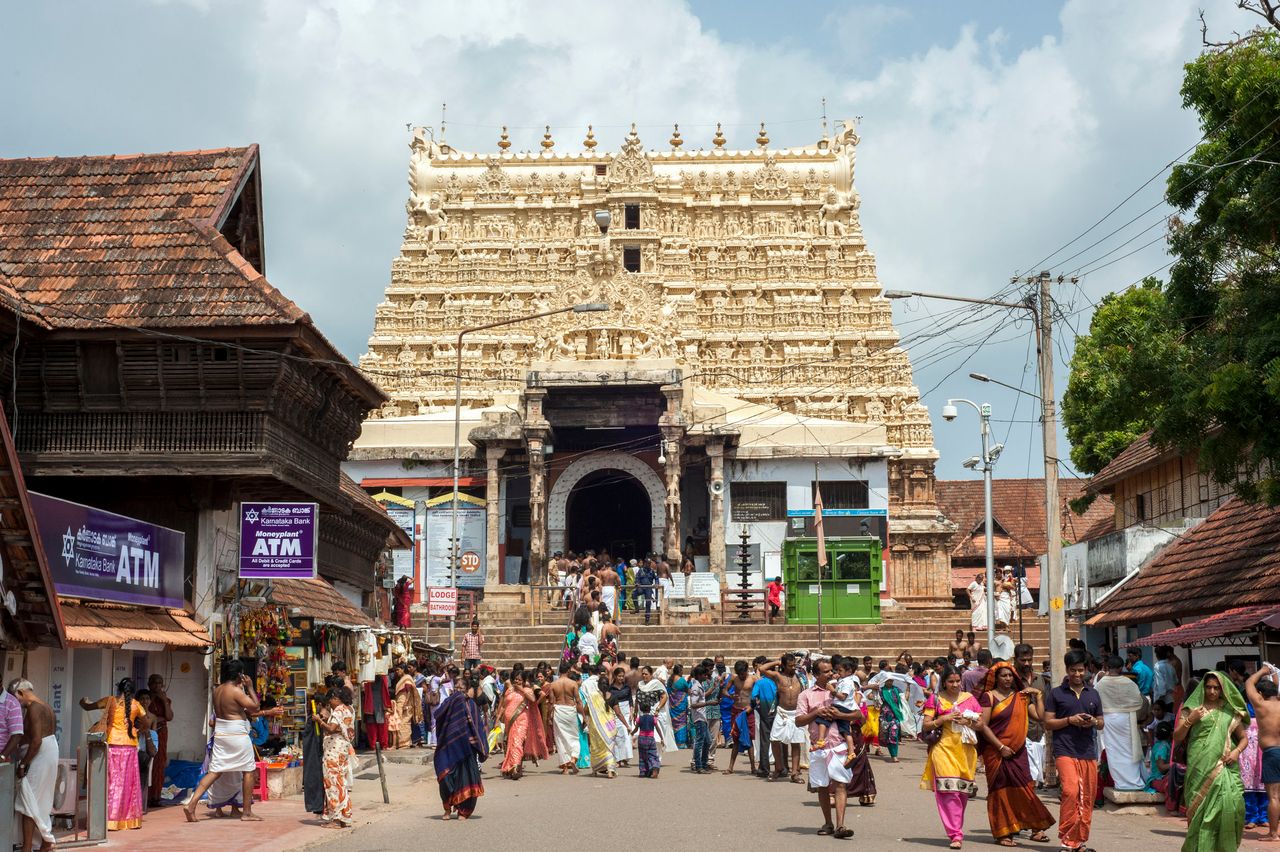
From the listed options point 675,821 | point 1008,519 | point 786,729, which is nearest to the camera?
point 675,821

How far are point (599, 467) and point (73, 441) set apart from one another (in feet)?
82.8

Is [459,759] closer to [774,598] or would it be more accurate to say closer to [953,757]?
[953,757]

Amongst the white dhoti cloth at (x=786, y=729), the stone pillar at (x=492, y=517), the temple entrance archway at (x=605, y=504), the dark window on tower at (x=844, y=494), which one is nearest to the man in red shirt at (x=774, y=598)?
the dark window on tower at (x=844, y=494)

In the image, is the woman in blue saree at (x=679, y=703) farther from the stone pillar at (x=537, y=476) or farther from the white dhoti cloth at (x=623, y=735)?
the stone pillar at (x=537, y=476)

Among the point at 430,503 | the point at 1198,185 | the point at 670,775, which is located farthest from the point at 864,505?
the point at 1198,185

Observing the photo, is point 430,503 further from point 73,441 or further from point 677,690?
point 73,441

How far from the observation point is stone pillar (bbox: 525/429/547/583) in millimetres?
40219

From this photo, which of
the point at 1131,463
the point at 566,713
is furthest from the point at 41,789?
the point at 1131,463

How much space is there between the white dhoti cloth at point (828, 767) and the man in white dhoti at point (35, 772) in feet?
20.7

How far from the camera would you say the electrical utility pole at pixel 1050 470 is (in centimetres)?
2152

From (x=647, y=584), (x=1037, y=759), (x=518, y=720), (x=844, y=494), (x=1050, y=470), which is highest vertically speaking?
(x=844, y=494)

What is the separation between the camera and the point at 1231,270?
1903 centimetres

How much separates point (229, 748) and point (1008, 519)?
4552 centimetres

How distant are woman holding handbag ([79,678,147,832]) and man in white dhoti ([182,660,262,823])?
0.88 metres
